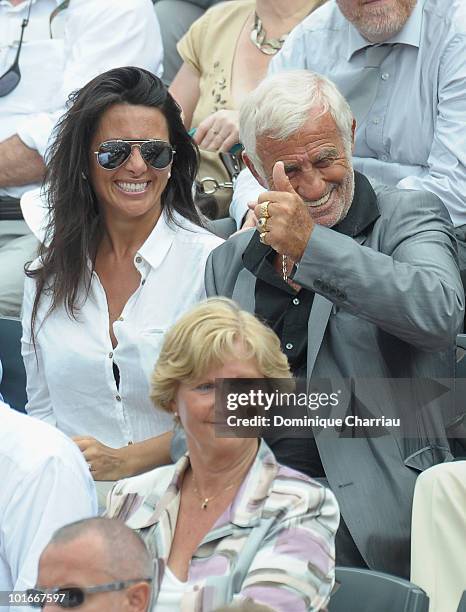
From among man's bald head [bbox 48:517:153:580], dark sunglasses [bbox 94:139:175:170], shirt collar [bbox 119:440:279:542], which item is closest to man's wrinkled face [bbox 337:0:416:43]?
dark sunglasses [bbox 94:139:175:170]

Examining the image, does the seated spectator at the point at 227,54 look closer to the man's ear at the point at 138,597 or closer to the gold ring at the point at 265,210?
the gold ring at the point at 265,210

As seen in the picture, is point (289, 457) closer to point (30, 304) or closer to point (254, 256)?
point (254, 256)

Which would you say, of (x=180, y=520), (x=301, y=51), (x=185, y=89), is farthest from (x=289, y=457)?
(x=185, y=89)

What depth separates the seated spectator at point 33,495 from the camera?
2662mm

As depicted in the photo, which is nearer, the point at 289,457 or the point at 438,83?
the point at 289,457

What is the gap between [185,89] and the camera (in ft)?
16.8

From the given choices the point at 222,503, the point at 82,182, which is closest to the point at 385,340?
the point at 222,503

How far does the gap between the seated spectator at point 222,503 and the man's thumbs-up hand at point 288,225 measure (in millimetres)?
345

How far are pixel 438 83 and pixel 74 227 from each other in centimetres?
116

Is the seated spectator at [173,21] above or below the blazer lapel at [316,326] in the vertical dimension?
below

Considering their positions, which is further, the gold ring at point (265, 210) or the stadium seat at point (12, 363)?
the stadium seat at point (12, 363)

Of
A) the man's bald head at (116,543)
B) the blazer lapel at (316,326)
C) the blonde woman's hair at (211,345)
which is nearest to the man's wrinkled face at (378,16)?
the blazer lapel at (316,326)

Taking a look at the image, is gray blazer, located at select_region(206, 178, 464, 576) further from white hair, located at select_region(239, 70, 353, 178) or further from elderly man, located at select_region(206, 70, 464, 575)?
white hair, located at select_region(239, 70, 353, 178)

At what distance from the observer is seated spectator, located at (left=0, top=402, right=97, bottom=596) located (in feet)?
8.73
